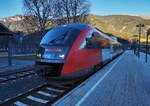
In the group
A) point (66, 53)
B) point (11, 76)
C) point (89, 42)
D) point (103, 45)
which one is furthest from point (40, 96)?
point (103, 45)

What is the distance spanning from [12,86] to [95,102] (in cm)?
398

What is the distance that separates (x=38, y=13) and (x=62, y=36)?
13.3 m

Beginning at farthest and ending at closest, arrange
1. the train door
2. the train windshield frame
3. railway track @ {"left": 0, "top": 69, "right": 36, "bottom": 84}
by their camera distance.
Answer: the train door → railway track @ {"left": 0, "top": 69, "right": 36, "bottom": 84} → the train windshield frame

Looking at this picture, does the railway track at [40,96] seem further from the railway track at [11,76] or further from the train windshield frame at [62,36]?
the railway track at [11,76]

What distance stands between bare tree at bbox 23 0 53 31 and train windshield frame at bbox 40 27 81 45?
11.5m

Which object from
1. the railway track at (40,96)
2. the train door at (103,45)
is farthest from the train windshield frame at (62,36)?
the train door at (103,45)

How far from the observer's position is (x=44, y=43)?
5859mm

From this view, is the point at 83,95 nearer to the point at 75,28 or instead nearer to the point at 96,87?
the point at 96,87

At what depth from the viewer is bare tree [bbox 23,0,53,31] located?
17.2 metres

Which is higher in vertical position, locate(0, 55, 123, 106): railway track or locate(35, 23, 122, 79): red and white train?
locate(35, 23, 122, 79): red and white train

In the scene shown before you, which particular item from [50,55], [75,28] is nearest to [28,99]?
[50,55]

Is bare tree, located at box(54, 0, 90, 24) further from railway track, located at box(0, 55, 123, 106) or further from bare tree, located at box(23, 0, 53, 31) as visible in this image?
railway track, located at box(0, 55, 123, 106)

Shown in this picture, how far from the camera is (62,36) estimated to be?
5762 mm

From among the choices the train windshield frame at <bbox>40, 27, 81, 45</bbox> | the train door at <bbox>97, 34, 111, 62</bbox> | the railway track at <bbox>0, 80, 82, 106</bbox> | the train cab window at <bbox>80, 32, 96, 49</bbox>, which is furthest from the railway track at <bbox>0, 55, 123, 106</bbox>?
the train door at <bbox>97, 34, 111, 62</bbox>
